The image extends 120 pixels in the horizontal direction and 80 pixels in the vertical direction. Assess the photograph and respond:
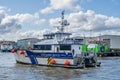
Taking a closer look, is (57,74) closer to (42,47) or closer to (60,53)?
(60,53)

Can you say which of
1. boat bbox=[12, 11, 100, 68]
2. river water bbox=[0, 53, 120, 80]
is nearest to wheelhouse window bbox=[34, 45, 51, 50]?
boat bbox=[12, 11, 100, 68]

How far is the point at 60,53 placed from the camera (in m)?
38.4

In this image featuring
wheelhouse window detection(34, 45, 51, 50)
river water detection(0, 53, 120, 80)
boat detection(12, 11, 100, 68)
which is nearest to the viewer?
river water detection(0, 53, 120, 80)

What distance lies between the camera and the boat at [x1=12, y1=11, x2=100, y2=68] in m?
38.3

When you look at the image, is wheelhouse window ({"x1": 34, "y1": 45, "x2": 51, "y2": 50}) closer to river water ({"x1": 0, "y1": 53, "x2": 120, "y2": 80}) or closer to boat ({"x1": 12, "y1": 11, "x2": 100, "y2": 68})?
boat ({"x1": 12, "y1": 11, "x2": 100, "y2": 68})

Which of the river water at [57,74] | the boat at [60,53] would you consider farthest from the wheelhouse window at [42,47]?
the river water at [57,74]

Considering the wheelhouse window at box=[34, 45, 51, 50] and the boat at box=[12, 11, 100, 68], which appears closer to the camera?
the boat at box=[12, 11, 100, 68]

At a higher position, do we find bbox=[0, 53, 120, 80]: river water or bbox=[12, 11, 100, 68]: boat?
bbox=[12, 11, 100, 68]: boat

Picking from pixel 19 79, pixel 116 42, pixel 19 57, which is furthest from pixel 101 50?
pixel 19 79

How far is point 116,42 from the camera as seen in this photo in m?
122

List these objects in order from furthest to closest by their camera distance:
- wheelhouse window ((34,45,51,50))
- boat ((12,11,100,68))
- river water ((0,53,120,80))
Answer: wheelhouse window ((34,45,51,50))
boat ((12,11,100,68))
river water ((0,53,120,80))

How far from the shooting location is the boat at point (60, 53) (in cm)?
3834

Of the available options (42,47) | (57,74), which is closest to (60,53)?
(42,47)

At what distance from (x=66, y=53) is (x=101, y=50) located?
6136cm
